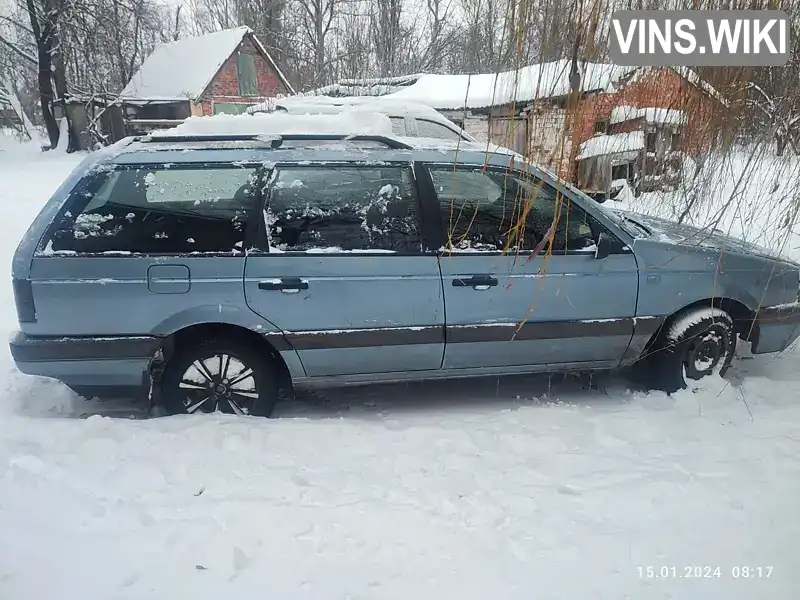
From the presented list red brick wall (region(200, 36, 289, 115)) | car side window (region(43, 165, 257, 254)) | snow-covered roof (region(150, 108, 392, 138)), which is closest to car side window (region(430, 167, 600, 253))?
snow-covered roof (region(150, 108, 392, 138))

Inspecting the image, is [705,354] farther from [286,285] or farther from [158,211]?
[158,211]

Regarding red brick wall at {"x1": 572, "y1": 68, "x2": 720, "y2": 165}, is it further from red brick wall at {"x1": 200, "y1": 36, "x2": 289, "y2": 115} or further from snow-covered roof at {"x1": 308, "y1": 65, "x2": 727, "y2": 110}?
red brick wall at {"x1": 200, "y1": 36, "x2": 289, "y2": 115}

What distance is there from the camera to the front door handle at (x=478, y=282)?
335cm

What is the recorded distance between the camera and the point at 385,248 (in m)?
3.31

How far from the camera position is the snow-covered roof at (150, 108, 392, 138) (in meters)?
3.64

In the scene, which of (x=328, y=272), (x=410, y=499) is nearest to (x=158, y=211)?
(x=328, y=272)

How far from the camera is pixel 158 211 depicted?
3.22m

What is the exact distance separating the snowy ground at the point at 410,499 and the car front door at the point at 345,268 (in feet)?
1.71

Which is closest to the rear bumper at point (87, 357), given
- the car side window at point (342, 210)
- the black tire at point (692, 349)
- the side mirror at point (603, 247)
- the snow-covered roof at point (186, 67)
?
the car side window at point (342, 210)

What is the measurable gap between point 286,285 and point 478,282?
3.68 feet

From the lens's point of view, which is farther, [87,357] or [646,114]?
[646,114]

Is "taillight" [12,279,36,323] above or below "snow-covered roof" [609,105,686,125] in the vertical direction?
below
